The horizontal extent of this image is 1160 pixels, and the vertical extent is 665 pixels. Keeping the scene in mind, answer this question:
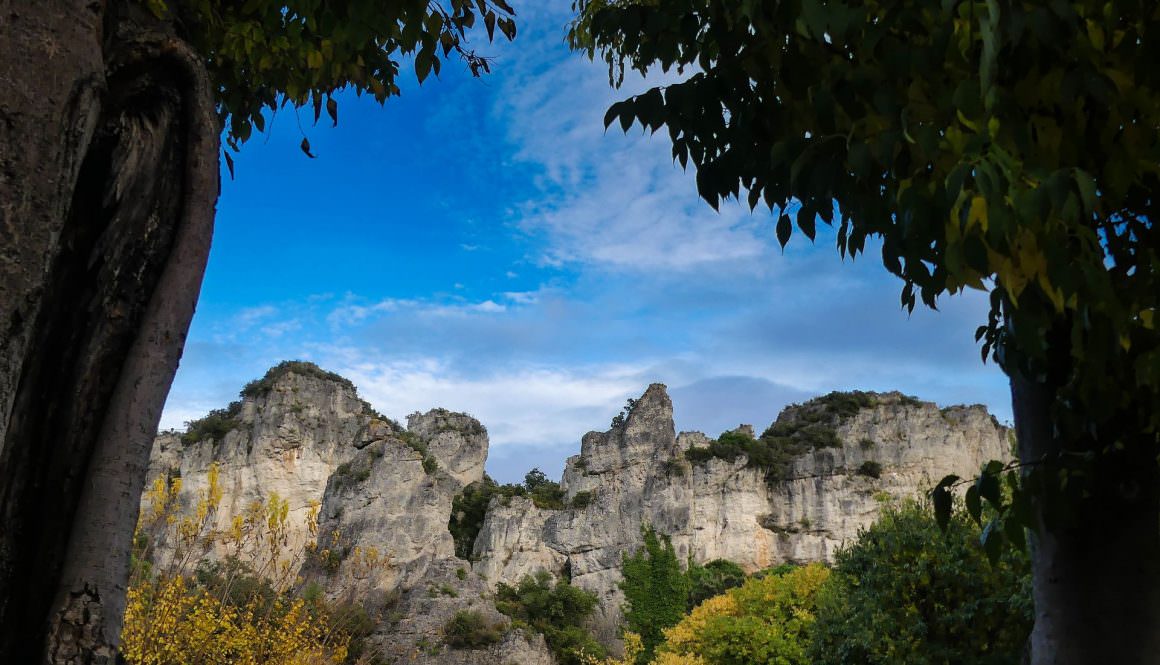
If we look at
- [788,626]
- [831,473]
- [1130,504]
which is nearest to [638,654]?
[788,626]

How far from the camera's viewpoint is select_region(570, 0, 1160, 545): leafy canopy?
2.24 meters

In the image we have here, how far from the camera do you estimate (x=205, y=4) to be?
14.0ft

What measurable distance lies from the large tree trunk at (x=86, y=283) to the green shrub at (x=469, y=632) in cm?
3581

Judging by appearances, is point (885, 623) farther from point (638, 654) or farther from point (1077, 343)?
point (638, 654)

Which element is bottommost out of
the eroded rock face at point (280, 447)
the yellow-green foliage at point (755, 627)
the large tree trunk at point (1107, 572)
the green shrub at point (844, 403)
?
the yellow-green foliage at point (755, 627)

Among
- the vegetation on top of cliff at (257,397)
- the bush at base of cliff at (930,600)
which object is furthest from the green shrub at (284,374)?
the bush at base of cliff at (930,600)

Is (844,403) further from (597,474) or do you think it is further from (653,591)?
(653,591)

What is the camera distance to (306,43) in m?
4.74

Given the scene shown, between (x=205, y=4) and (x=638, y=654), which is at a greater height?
(x=205, y=4)

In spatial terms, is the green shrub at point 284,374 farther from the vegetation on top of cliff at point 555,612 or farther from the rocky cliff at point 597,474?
the vegetation on top of cliff at point 555,612

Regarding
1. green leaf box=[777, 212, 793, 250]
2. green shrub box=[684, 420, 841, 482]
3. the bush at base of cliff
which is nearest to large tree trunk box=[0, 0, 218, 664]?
green leaf box=[777, 212, 793, 250]

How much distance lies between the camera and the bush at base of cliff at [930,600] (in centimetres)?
1563

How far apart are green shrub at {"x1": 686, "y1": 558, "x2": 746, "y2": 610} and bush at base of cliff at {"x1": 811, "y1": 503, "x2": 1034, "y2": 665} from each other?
28.6 meters

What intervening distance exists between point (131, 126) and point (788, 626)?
27.4 metres
